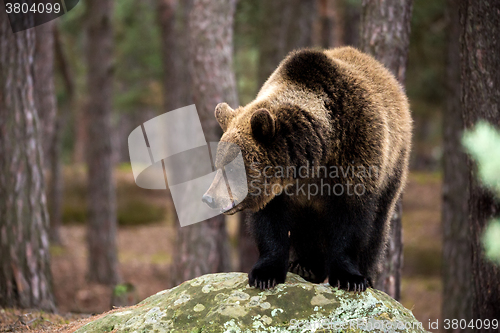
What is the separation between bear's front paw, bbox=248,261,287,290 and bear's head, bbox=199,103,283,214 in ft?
1.62

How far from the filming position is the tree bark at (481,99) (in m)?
4.68

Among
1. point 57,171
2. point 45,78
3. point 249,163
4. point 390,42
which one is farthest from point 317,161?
point 57,171

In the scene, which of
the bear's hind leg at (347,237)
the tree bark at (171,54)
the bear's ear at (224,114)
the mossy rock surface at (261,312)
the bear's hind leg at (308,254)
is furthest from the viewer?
the tree bark at (171,54)

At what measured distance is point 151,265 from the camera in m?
13.3

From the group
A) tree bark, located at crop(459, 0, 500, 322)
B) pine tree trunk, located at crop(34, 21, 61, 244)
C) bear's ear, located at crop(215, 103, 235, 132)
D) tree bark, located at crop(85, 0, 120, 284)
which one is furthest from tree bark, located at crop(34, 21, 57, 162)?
tree bark, located at crop(459, 0, 500, 322)

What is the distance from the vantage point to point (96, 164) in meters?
11.3

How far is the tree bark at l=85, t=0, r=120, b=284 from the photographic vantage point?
1116 cm

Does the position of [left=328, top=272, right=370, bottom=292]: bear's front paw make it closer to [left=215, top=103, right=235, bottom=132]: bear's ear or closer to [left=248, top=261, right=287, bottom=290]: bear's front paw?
[left=248, top=261, right=287, bottom=290]: bear's front paw

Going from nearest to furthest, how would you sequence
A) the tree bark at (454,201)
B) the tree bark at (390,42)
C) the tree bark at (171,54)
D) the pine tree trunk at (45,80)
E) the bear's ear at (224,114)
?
the bear's ear at (224,114) < the tree bark at (390,42) < the tree bark at (454,201) < the pine tree trunk at (45,80) < the tree bark at (171,54)

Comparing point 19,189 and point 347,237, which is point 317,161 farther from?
point 19,189

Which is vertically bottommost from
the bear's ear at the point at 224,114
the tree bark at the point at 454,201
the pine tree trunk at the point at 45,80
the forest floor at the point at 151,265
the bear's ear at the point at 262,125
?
the forest floor at the point at 151,265

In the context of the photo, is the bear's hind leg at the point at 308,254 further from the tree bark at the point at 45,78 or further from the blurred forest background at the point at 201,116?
the tree bark at the point at 45,78

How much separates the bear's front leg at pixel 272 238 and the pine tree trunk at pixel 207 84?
3056 mm

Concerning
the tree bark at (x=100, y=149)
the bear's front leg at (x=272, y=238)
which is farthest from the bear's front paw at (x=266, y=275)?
the tree bark at (x=100, y=149)
